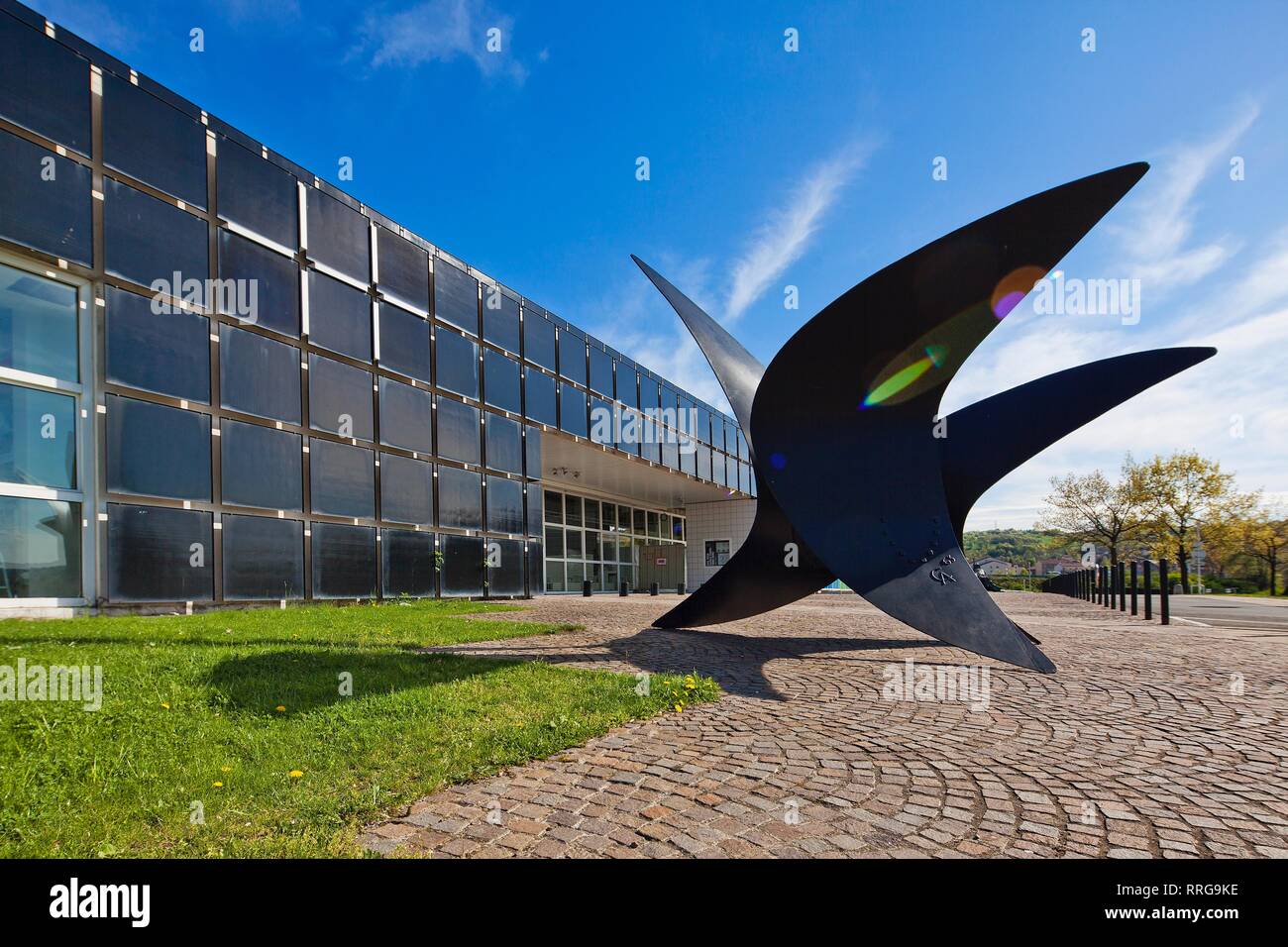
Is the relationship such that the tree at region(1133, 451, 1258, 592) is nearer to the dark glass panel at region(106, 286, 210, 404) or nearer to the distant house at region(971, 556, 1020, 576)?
the distant house at region(971, 556, 1020, 576)

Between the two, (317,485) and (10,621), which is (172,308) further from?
(10,621)

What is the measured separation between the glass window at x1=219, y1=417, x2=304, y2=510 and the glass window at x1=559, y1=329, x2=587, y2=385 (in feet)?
38.5

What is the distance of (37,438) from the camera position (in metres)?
11.0

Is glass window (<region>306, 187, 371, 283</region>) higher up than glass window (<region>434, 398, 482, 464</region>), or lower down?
higher up

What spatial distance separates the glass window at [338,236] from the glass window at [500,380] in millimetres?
4895

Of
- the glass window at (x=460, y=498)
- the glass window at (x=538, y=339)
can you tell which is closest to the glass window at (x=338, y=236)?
the glass window at (x=460, y=498)

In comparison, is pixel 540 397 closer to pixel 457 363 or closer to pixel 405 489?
pixel 457 363

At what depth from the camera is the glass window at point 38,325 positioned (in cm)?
1085

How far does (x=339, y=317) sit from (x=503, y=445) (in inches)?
269

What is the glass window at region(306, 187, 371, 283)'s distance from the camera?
16.1 m

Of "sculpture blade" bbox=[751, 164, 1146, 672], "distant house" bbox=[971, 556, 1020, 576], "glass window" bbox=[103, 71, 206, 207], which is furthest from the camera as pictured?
"distant house" bbox=[971, 556, 1020, 576]

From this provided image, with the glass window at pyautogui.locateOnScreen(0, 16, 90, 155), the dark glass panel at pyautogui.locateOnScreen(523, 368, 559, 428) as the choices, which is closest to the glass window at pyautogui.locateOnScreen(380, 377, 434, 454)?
the dark glass panel at pyautogui.locateOnScreen(523, 368, 559, 428)
